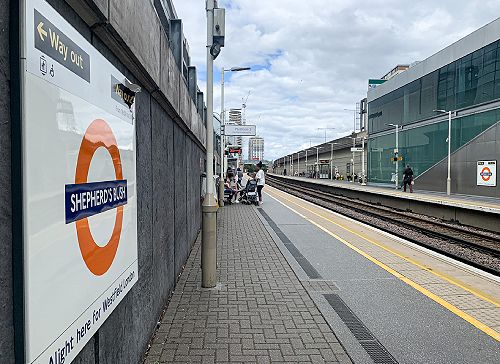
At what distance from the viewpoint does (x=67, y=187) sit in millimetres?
1861

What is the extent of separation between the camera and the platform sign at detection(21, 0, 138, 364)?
1.57 meters

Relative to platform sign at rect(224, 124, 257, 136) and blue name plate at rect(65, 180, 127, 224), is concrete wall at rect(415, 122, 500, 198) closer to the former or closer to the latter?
platform sign at rect(224, 124, 257, 136)

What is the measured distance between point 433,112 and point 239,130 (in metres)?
25.2

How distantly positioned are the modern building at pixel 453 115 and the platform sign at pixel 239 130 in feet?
57.3

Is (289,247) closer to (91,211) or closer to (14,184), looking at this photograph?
(91,211)

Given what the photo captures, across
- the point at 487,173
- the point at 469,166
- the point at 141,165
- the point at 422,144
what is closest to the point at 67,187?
the point at 141,165

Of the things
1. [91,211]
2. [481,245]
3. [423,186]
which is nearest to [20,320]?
[91,211]

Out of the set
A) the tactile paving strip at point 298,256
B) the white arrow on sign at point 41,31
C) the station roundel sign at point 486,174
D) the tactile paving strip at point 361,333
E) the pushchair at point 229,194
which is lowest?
the tactile paving strip at point 298,256

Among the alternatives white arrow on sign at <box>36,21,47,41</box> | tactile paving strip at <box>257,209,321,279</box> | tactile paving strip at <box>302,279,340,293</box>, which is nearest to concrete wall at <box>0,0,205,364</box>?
white arrow on sign at <box>36,21,47,41</box>

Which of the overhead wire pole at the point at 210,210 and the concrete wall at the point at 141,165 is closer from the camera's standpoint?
the concrete wall at the point at 141,165

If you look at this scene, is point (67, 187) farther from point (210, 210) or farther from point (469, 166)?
point (469, 166)

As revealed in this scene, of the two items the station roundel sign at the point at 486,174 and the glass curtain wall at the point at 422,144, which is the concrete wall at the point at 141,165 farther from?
the glass curtain wall at the point at 422,144

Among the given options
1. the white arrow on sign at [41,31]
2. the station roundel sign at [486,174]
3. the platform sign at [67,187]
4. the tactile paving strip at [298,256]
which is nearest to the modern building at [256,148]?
the station roundel sign at [486,174]

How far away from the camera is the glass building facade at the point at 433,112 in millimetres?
30000
